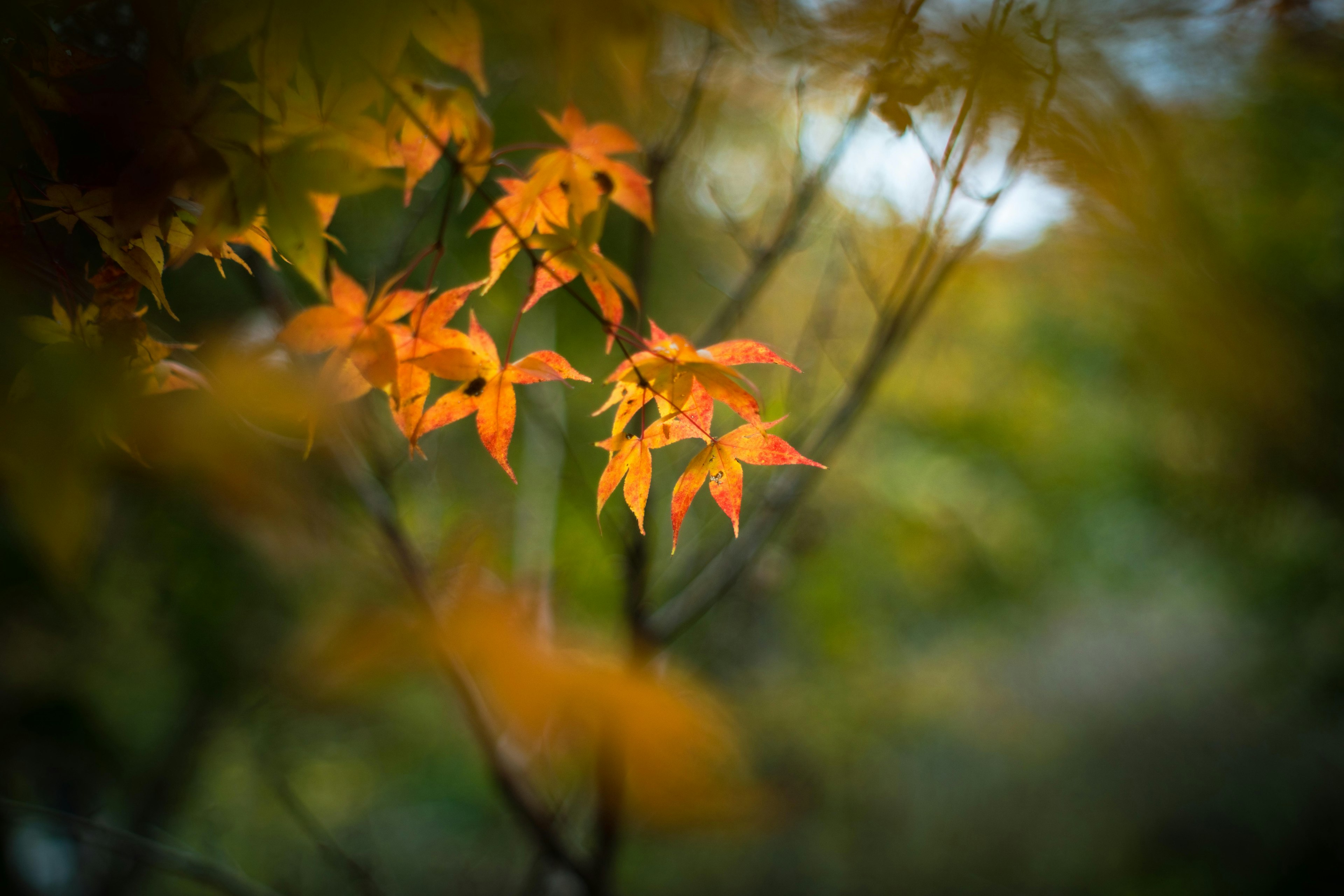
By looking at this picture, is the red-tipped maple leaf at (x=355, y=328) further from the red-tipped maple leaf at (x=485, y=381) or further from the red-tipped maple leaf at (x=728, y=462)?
the red-tipped maple leaf at (x=728, y=462)

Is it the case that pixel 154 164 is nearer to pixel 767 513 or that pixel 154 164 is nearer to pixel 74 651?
pixel 767 513

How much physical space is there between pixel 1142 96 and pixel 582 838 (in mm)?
1821

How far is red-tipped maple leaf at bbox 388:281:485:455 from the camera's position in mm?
343

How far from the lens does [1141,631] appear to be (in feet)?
10.2

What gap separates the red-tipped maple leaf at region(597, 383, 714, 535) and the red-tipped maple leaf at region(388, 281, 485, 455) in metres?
0.10

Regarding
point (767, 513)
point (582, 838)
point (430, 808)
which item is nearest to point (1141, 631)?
point (582, 838)

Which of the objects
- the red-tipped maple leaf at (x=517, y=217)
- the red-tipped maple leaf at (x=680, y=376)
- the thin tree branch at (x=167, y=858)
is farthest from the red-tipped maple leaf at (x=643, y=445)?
the thin tree branch at (x=167, y=858)

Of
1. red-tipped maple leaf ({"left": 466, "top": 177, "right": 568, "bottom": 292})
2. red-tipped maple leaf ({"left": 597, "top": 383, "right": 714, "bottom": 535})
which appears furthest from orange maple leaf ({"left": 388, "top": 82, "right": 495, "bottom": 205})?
red-tipped maple leaf ({"left": 597, "top": 383, "right": 714, "bottom": 535})

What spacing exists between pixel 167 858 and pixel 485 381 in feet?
2.62

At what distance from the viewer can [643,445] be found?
0.33m

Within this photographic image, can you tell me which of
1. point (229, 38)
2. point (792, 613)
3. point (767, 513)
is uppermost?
point (229, 38)

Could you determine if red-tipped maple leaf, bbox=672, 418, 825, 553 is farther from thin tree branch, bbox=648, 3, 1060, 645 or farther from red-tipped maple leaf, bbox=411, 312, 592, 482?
thin tree branch, bbox=648, 3, 1060, 645

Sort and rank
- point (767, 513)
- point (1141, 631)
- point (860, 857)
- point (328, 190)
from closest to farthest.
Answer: point (328, 190)
point (767, 513)
point (860, 857)
point (1141, 631)

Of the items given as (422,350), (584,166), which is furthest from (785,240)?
(422,350)
